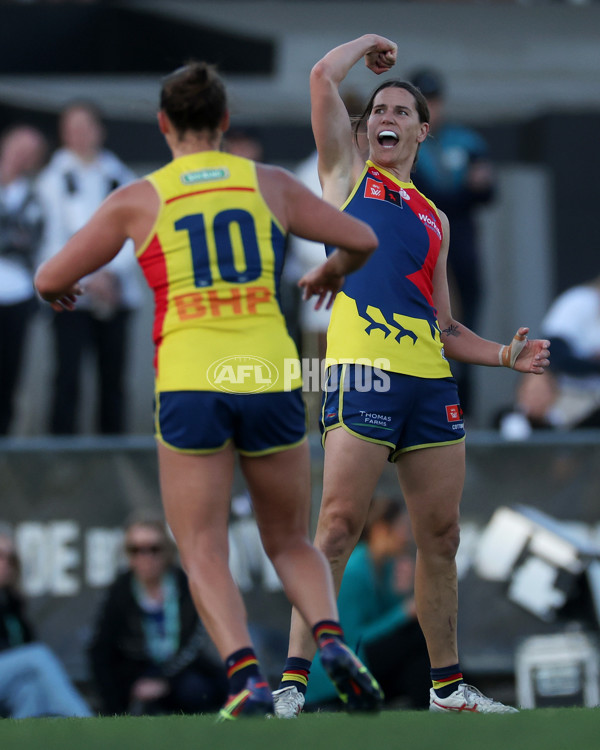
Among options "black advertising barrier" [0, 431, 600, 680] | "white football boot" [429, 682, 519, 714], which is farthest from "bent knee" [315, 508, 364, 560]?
"black advertising barrier" [0, 431, 600, 680]

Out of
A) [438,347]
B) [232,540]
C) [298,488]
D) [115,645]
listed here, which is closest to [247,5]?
[232,540]

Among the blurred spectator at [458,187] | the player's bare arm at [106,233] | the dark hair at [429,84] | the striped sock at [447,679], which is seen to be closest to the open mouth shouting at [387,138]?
the player's bare arm at [106,233]

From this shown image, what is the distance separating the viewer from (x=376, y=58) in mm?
5422

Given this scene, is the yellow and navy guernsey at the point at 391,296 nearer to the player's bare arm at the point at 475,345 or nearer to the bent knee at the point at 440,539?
the player's bare arm at the point at 475,345

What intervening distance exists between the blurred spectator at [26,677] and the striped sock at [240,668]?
11.4ft

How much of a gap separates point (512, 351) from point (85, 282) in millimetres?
4650

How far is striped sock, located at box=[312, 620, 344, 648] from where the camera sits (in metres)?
4.27

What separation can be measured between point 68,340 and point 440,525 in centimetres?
492

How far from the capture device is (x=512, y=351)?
5.44 metres

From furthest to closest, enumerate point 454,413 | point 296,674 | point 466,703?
point 466,703, point 454,413, point 296,674

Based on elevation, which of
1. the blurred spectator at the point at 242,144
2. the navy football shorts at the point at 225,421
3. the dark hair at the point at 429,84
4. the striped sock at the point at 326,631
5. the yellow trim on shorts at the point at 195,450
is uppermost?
the dark hair at the point at 429,84

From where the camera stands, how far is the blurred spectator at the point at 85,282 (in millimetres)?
9422

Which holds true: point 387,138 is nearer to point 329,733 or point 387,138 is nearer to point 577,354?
point 329,733

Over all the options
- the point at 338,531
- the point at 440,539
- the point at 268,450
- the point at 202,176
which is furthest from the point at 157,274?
the point at 440,539
